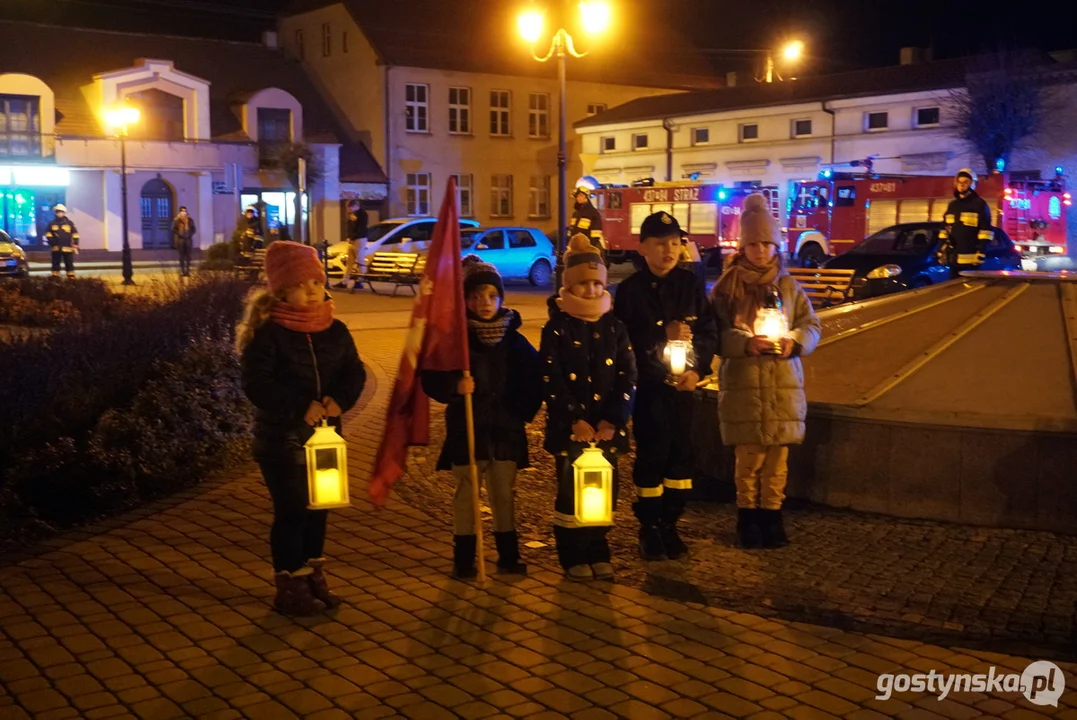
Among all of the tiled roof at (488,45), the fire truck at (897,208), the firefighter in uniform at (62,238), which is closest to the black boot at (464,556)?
the fire truck at (897,208)

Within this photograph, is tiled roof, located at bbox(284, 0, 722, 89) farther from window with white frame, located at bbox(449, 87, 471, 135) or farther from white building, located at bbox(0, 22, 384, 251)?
white building, located at bbox(0, 22, 384, 251)

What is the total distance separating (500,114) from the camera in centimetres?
5431

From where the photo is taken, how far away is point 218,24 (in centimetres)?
5872

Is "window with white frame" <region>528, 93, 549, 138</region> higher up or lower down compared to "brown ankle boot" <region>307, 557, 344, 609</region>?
higher up

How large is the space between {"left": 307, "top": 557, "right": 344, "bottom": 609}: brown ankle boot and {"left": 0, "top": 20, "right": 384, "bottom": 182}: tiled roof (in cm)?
4279

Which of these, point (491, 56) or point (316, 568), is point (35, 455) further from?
point (491, 56)

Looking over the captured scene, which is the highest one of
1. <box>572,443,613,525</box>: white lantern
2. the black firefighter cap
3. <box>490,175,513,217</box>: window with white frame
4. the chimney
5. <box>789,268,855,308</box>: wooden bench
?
the chimney

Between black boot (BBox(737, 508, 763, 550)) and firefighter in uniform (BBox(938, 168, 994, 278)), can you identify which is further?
firefighter in uniform (BBox(938, 168, 994, 278))

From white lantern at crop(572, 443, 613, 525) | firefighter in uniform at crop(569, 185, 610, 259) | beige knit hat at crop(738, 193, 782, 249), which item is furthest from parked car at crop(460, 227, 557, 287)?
white lantern at crop(572, 443, 613, 525)

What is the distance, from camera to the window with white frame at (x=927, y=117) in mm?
43344

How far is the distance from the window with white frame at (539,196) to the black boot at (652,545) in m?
50.0

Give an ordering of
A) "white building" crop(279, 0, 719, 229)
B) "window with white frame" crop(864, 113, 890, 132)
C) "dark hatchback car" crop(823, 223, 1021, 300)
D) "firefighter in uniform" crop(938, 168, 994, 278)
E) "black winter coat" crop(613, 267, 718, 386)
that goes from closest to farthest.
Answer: "black winter coat" crop(613, 267, 718, 386) → "firefighter in uniform" crop(938, 168, 994, 278) → "dark hatchback car" crop(823, 223, 1021, 300) → "window with white frame" crop(864, 113, 890, 132) → "white building" crop(279, 0, 719, 229)

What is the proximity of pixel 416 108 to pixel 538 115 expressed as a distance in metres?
6.63

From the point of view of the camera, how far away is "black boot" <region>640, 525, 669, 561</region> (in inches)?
252
